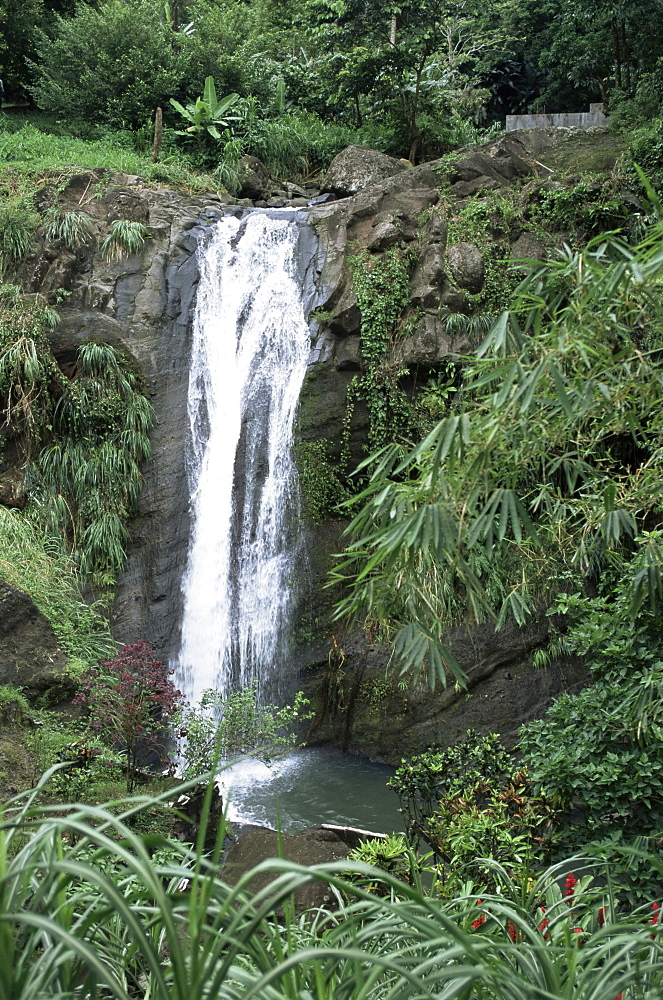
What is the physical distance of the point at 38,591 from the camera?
7.48m

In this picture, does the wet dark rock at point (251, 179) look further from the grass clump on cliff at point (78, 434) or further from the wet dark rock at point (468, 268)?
the grass clump on cliff at point (78, 434)

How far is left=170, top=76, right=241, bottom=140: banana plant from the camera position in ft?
44.7

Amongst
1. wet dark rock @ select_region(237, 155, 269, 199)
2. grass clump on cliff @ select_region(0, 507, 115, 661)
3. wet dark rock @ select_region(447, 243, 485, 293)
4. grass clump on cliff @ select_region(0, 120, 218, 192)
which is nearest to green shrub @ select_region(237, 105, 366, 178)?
wet dark rock @ select_region(237, 155, 269, 199)

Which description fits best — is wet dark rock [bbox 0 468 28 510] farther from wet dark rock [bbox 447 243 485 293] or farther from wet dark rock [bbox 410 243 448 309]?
wet dark rock [bbox 447 243 485 293]

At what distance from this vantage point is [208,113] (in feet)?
45.1

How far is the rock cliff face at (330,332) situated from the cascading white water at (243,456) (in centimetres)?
20

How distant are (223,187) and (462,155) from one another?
12.9 ft

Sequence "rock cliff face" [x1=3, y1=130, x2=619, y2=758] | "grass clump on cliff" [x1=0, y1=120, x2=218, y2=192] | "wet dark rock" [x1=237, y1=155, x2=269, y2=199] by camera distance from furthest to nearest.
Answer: "wet dark rock" [x1=237, y1=155, x2=269, y2=199], "grass clump on cliff" [x1=0, y1=120, x2=218, y2=192], "rock cliff face" [x1=3, y1=130, x2=619, y2=758]

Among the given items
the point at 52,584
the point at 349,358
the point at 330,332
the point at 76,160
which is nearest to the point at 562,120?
the point at 330,332

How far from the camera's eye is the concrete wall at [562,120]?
545 inches

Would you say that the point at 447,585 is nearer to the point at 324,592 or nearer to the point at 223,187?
the point at 324,592

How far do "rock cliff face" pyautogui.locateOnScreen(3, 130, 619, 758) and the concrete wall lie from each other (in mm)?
3252

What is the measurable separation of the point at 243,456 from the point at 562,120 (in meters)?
9.56


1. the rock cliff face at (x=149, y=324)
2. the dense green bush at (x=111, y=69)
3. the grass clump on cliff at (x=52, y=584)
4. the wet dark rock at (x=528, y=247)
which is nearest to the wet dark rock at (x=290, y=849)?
the grass clump on cliff at (x=52, y=584)
